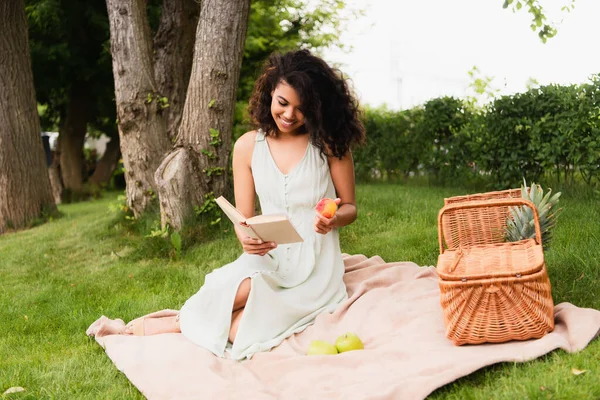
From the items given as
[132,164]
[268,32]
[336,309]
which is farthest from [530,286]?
[268,32]

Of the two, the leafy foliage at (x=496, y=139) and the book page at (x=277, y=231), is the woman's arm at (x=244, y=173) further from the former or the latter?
the leafy foliage at (x=496, y=139)

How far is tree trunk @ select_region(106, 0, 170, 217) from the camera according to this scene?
8047 millimetres

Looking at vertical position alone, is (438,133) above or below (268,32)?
below

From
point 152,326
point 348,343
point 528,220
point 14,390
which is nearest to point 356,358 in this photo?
point 348,343

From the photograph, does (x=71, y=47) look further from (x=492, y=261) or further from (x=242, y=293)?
(x=492, y=261)

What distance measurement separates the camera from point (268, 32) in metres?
15.6

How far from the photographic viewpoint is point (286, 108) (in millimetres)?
4746

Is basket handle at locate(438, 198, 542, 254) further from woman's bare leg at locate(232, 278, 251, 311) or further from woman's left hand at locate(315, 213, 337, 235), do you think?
woman's bare leg at locate(232, 278, 251, 311)

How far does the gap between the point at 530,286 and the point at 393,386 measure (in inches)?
34.8

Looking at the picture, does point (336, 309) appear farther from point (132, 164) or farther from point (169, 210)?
point (132, 164)

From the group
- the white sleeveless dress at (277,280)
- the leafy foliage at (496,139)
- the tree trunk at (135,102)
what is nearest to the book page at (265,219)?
the white sleeveless dress at (277,280)

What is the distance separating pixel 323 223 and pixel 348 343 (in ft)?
2.67

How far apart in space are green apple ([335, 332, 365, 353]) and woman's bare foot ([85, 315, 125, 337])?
1.72 meters

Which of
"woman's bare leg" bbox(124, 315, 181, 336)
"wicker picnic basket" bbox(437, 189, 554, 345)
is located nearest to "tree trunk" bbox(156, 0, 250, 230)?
"woman's bare leg" bbox(124, 315, 181, 336)
